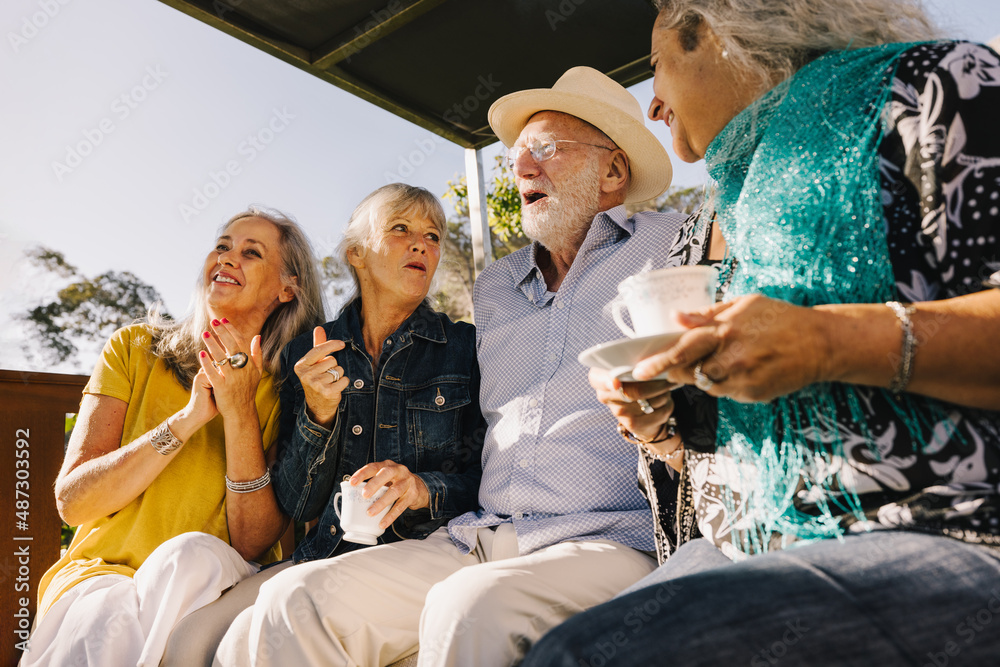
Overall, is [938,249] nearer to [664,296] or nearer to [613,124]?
[664,296]

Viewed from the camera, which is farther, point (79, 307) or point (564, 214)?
point (79, 307)

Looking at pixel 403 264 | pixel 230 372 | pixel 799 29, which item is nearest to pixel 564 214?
pixel 403 264

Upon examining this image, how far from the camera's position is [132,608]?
2.01m

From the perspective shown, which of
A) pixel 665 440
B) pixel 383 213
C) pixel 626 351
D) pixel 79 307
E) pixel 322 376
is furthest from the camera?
pixel 79 307

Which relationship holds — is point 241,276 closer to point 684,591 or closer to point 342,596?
point 342,596

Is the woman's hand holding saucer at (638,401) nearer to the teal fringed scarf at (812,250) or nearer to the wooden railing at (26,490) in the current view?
the teal fringed scarf at (812,250)

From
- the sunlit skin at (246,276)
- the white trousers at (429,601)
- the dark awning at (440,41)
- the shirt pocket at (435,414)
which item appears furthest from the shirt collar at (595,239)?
the dark awning at (440,41)

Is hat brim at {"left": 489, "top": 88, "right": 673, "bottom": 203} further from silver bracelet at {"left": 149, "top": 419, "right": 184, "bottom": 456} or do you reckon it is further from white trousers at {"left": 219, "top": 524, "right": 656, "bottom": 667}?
silver bracelet at {"left": 149, "top": 419, "right": 184, "bottom": 456}

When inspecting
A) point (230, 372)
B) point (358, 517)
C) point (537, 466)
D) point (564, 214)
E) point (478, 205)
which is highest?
point (478, 205)

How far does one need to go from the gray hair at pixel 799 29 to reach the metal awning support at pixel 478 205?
2.54 meters

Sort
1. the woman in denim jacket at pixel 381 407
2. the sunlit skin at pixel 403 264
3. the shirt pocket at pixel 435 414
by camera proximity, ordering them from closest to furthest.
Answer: the woman in denim jacket at pixel 381 407 → the shirt pocket at pixel 435 414 → the sunlit skin at pixel 403 264

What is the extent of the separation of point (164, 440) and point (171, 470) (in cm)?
21

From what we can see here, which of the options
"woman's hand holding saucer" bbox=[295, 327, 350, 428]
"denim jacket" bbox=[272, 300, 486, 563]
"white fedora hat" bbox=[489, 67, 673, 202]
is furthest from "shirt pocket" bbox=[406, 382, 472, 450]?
"white fedora hat" bbox=[489, 67, 673, 202]

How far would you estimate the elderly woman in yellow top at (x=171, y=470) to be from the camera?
6.54ft
